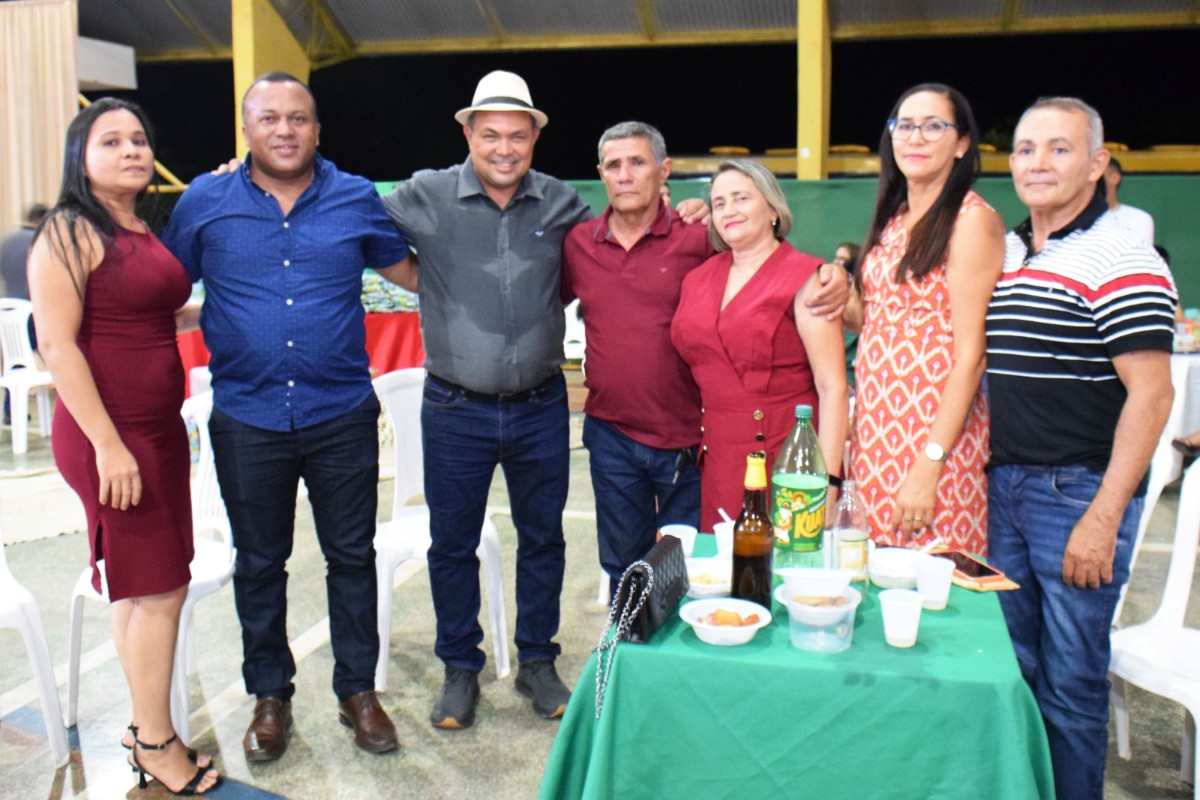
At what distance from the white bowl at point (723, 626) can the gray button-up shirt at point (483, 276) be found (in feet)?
4.00

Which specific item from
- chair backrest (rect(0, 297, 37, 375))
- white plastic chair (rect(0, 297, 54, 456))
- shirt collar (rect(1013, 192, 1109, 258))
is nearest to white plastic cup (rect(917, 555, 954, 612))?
shirt collar (rect(1013, 192, 1109, 258))

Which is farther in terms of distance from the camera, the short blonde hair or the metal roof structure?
the metal roof structure

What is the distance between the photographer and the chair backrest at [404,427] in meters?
3.48

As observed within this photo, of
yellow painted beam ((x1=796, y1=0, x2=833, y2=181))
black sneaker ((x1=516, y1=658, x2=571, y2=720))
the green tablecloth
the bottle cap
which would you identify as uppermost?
yellow painted beam ((x1=796, y1=0, x2=833, y2=181))

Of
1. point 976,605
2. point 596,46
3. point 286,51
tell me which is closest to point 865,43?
point 596,46

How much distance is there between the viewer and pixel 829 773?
160cm

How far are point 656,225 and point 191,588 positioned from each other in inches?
64.8

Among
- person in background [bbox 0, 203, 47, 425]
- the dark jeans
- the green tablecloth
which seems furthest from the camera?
person in background [bbox 0, 203, 47, 425]

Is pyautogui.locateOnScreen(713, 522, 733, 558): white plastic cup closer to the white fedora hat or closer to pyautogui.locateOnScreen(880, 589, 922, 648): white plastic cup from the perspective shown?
pyautogui.locateOnScreen(880, 589, 922, 648): white plastic cup

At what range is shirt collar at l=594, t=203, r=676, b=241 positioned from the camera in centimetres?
278

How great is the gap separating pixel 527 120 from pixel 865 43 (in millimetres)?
7796

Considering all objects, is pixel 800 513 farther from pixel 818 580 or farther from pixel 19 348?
pixel 19 348

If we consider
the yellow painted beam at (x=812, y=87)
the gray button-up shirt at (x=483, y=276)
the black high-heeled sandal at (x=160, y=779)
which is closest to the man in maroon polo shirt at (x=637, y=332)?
the gray button-up shirt at (x=483, y=276)

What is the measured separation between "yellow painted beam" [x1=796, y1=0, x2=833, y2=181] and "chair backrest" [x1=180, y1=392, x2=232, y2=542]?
243 inches
